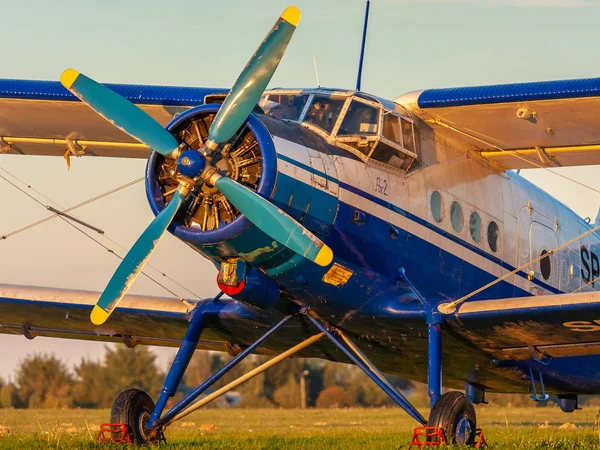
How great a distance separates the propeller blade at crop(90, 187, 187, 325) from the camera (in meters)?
11.2

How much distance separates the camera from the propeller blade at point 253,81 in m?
10.8

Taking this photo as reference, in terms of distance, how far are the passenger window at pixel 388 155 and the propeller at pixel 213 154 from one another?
194cm

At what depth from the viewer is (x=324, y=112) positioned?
12570mm

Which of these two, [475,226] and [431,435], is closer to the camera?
[431,435]

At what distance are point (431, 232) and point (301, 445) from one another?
10.6 feet

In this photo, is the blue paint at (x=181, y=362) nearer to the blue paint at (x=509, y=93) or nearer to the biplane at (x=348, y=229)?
the biplane at (x=348, y=229)

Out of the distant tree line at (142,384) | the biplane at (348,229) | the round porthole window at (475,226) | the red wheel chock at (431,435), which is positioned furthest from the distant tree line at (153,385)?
the red wheel chock at (431,435)

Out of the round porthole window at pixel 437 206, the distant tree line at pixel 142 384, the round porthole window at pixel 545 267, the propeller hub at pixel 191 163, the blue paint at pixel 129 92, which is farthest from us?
the distant tree line at pixel 142 384

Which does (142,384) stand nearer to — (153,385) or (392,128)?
(153,385)

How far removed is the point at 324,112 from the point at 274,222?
2.21 meters

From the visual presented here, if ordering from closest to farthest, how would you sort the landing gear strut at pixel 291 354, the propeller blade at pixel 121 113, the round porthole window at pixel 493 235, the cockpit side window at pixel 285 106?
the propeller blade at pixel 121 113 → the landing gear strut at pixel 291 354 → the cockpit side window at pixel 285 106 → the round porthole window at pixel 493 235

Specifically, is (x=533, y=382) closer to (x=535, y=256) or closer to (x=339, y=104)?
(x=535, y=256)

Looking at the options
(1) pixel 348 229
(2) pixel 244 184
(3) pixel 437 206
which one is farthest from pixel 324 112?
(3) pixel 437 206

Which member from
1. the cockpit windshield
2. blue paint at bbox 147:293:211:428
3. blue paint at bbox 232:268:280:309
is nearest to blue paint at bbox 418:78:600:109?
the cockpit windshield
